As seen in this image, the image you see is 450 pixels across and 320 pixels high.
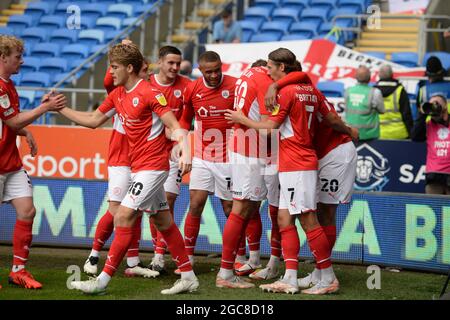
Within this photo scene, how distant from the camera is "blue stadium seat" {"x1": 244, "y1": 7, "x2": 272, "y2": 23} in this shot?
1936cm

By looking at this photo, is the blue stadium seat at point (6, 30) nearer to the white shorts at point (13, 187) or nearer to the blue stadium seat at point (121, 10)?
the blue stadium seat at point (121, 10)

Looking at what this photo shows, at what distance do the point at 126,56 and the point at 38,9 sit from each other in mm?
12158

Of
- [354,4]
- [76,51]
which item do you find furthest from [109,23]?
[354,4]

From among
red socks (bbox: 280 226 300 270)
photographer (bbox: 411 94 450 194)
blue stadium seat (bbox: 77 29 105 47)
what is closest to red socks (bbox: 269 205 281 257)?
red socks (bbox: 280 226 300 270)

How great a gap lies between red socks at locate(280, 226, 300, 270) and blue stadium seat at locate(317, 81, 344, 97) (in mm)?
6946

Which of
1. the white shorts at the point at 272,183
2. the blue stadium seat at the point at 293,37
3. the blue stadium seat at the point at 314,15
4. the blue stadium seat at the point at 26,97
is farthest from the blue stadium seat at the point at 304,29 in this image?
the white shorts at the point at 272,183


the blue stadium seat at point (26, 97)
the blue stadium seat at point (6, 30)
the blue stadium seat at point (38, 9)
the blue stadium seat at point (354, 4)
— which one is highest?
the blue stadium seat at point (354, 4)

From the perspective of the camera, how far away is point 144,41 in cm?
1862

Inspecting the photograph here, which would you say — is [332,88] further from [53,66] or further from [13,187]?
[13,187]

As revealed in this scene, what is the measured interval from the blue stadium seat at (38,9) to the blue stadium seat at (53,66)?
226cm

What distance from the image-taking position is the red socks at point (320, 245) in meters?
8.45

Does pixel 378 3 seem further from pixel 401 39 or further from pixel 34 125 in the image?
pixel 34 125

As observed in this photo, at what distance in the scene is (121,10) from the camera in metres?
19.2
